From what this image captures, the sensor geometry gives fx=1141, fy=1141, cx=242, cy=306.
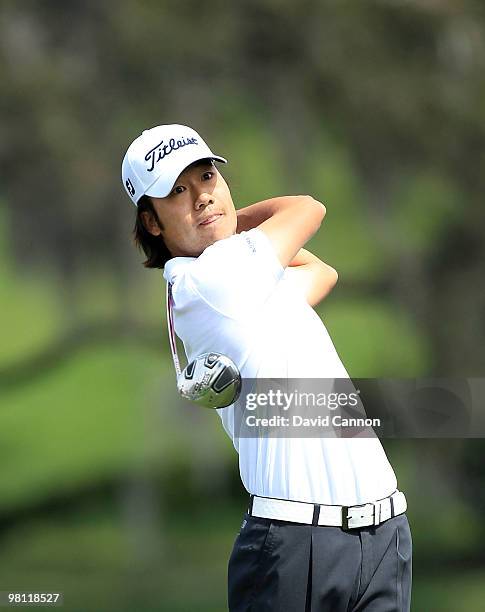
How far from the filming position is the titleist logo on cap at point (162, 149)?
5.61ft

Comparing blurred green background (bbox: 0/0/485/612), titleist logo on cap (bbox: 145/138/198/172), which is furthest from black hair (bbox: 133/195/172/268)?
blurred green background (bbox: 0/0/485/612)

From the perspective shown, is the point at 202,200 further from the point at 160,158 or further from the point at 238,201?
the point at 238,201

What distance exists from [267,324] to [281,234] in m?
0.14

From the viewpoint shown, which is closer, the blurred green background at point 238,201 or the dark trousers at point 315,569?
the dark trousers at point 315,569

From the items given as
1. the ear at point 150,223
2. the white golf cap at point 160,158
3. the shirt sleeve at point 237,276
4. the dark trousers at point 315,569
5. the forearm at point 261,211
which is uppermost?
the white golf cap at point 160,158

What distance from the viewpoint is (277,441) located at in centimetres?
165

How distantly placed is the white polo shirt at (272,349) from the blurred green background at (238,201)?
5197 millimetres

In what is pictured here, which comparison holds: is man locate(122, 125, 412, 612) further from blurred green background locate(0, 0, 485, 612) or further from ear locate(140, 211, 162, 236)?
blurred green background locate(0, 0, 485, 612)

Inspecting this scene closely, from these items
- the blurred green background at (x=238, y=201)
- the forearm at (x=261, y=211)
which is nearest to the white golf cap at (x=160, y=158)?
the forearm at (x=261, y=211)

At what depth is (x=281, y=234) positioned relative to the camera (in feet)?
5.57

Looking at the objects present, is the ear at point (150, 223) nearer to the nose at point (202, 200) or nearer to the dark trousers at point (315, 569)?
the nose at point (202, 200)

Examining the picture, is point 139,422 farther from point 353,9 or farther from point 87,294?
point 353,9

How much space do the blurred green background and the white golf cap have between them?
16.8 ft

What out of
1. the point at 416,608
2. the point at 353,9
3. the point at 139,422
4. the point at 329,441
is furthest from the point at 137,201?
the point at 353,9
